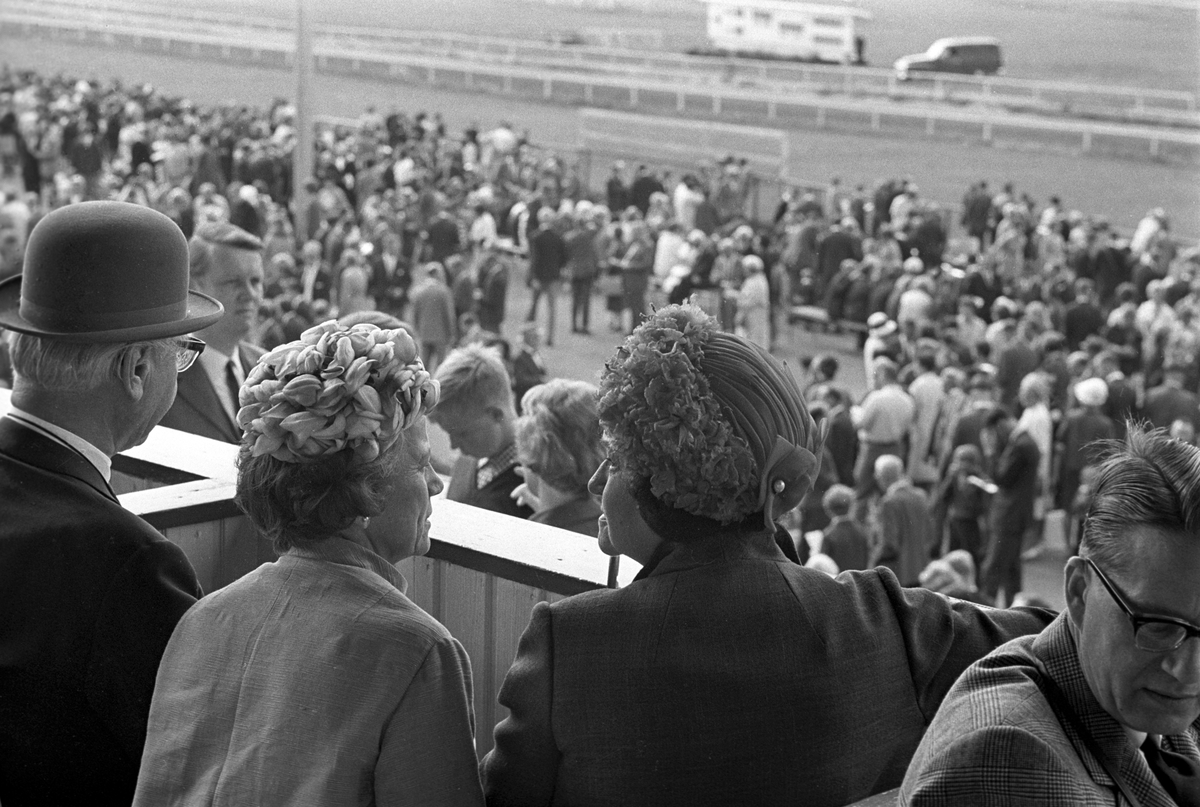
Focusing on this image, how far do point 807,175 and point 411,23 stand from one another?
28897 mm

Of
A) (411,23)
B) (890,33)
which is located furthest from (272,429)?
(411,23)

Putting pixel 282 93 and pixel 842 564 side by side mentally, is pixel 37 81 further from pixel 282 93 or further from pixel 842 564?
pixel 842 564

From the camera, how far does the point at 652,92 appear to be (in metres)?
42.4

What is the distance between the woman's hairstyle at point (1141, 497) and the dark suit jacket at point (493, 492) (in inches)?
106

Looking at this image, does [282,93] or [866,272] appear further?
[282,93]

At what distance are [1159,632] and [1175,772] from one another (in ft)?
0.68

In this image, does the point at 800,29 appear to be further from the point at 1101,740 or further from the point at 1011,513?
the point at 1101,740

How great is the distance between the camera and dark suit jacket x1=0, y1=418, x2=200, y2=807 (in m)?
1.99

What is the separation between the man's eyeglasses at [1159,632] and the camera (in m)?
1.41

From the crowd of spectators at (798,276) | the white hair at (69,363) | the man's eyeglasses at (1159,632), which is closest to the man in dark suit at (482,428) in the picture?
the crowd of spectators at (798,276)

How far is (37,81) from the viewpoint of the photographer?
119 feet

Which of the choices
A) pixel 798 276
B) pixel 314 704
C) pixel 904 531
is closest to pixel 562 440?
pixel 314 704

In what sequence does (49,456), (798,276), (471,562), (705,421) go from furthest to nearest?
(798,276), (471,562), (49,456), (705,421)

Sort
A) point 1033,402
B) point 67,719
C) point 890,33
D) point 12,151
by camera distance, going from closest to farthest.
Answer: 1. point 67,719
2. point 1033,402
3. point 12,151
4. point 890,33
